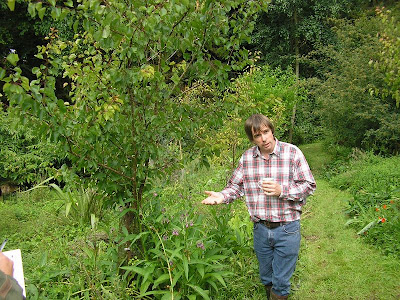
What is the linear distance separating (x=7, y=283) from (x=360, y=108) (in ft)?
26.2

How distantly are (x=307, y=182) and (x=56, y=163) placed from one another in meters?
6.69

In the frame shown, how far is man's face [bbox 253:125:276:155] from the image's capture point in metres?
2.64

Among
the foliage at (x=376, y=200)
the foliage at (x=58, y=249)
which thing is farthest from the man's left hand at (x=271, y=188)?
the foliage at (x=376, y=200)

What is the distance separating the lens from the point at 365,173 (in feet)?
20.9

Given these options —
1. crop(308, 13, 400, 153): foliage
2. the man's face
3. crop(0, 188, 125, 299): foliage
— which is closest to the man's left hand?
the man's face

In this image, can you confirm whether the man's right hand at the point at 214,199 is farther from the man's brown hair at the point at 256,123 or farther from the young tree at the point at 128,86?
the man's brown hair at the point at 256,123

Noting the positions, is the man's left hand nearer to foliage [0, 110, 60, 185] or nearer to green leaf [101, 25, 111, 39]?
green leaf [101, 25, 111, 39]

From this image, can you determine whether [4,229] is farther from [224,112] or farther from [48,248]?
[224,112]

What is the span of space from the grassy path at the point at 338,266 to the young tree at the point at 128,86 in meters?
2.00

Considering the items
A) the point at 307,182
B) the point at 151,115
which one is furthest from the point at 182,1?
the point at 307,182

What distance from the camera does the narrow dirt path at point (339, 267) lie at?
347 centimetres

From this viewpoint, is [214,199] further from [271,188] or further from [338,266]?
[338,266]

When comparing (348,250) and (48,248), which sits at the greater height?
(48,248)

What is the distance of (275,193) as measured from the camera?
2.52m
